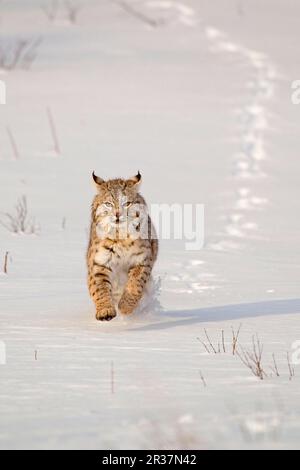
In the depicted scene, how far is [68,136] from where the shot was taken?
15.9m

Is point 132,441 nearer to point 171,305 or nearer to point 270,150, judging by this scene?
point 171,305

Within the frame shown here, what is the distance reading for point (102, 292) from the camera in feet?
24.3

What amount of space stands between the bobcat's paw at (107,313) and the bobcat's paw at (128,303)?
0.40ft

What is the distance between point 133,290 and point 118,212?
47 cm

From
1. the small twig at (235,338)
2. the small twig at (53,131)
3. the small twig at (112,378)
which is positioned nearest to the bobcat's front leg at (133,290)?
the small twig at (235,338)

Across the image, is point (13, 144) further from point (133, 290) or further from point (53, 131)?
point (133, 290)

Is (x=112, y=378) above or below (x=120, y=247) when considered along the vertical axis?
above

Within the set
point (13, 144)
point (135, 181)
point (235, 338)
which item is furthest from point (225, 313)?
point (13, 144)

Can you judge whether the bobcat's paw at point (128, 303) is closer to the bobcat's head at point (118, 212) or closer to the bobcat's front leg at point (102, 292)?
the bobcat's front leg at point (102, 292)

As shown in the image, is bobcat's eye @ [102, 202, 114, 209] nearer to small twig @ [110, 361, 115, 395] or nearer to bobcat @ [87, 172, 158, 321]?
bobcat @ [87, 172, 158, 321]

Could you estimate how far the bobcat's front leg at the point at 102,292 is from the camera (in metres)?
7.31

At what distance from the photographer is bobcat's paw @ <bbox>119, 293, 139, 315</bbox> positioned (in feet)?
24.3

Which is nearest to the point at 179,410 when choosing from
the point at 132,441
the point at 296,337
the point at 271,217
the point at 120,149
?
the point at 132,441

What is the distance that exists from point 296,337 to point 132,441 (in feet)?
8.74
